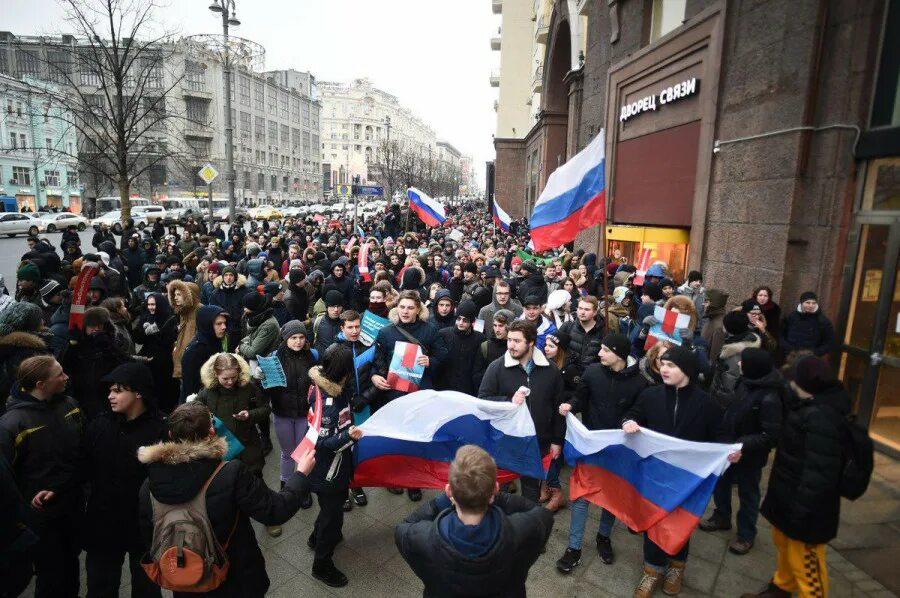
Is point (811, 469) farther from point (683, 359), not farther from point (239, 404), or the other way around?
point (239, 404)

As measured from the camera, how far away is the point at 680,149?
10828mm

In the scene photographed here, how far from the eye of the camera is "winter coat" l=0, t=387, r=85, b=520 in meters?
3.04

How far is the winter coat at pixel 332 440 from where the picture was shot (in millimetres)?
3699

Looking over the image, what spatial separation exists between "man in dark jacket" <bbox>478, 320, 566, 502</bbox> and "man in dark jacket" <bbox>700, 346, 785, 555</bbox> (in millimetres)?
1284

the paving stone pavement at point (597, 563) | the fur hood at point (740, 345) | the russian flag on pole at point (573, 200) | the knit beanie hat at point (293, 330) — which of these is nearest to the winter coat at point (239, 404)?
the knit beanie hat at point (293, 330)

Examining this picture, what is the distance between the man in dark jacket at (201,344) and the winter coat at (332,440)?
1.94 metres

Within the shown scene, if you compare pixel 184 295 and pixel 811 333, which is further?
pixel 811 333

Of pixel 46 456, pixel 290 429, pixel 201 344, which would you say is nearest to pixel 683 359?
pixel 290 429

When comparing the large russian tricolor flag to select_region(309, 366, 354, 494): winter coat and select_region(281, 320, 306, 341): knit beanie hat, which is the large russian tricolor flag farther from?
select_region(281, 320, 306, 341): knit beanie hat

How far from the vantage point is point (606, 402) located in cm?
413

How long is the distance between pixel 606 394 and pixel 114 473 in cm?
348

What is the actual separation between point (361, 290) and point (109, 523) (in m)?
6.22

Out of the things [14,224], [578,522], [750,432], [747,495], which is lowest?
[578,522]

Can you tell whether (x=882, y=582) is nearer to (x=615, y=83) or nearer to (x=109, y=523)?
(x=109, y=523)
